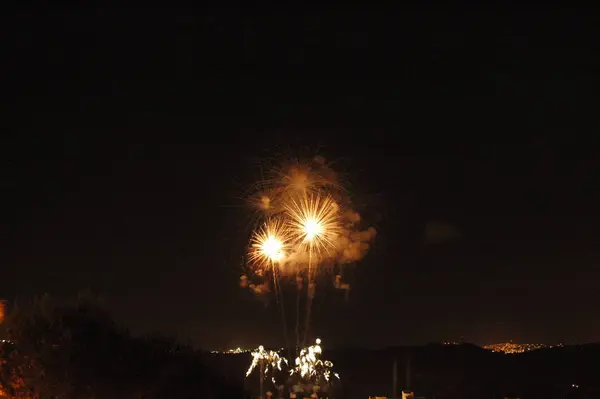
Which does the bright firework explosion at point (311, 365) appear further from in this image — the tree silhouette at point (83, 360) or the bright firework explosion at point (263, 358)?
the tree silhouette at point (83, 360)

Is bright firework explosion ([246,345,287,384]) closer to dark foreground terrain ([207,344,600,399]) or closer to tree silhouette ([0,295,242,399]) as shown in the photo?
tree silhouette ([0,295,242,399])

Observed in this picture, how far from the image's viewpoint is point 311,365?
26.8 m

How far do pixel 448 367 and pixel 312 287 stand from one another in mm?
38600

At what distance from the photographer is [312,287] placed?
2550cm

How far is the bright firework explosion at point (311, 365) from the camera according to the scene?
2650 centimetres

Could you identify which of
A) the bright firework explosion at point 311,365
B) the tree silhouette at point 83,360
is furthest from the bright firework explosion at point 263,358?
the tree silhouette at point 83,360

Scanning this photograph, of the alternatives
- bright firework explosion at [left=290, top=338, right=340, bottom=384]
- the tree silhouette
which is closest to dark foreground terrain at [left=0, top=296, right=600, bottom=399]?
the tree silhouette

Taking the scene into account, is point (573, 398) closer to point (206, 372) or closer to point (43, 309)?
point (206, 372)

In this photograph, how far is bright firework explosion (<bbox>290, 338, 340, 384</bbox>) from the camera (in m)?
26.5

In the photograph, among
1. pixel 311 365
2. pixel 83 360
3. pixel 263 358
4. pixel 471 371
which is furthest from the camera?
pixel 471 371

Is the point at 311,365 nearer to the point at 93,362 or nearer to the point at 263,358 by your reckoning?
the point at 263,358

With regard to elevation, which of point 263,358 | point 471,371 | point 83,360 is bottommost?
point 83,360

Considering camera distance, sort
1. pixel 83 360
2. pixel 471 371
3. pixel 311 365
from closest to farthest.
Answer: pixel 83 360
pixel 311 365
pixel 471 371

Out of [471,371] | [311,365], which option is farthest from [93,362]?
[471,371]
